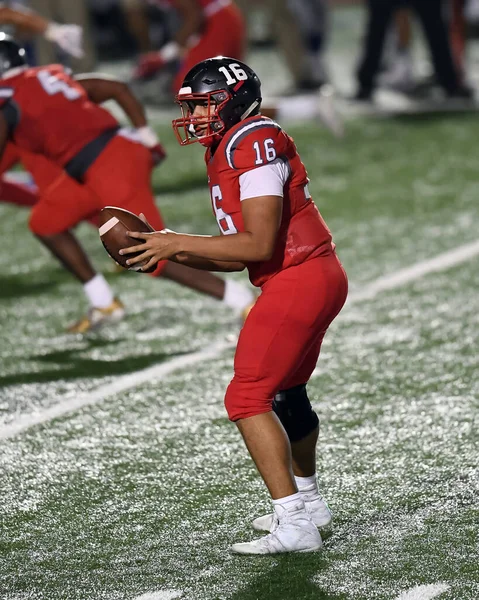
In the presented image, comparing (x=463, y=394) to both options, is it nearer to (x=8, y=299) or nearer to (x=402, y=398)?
(x=402, y=398)

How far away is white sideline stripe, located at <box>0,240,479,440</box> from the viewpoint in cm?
508

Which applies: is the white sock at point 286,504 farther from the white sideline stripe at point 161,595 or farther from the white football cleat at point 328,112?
the white football cleat at point 328,112

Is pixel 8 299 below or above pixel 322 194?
above

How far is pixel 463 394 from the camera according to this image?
5.14m

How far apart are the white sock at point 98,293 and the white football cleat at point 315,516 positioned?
2.67 m

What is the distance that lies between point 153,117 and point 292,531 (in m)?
9.12

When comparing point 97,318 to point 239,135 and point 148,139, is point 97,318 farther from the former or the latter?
point 239,135

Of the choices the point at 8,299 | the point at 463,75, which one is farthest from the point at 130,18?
the point at 8,299

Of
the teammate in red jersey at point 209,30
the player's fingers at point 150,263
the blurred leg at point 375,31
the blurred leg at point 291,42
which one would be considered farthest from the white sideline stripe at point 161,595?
the blurred leg at point 291,42

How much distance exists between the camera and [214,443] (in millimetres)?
4711

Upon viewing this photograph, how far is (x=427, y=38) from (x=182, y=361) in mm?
7741

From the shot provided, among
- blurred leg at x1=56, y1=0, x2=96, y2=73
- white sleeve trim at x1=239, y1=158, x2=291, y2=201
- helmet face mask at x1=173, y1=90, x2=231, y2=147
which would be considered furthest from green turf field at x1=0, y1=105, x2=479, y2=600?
blurred leg at x1=56, y1=0, x2=96, y2=73

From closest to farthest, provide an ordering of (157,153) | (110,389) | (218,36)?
1. (110,389)
2. (157,153)
3. (218,36)

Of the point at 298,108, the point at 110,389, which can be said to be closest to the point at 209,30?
the point at 298,108
